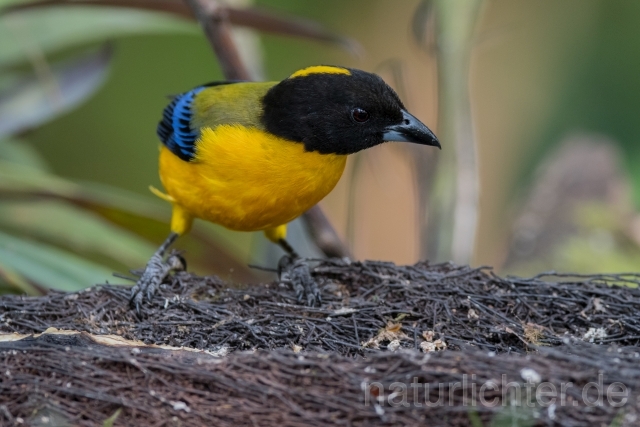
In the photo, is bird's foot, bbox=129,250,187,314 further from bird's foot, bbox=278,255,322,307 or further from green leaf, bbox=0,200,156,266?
green leaf, bbox=0,200,156,266

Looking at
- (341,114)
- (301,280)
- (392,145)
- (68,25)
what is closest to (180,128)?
(341,114)

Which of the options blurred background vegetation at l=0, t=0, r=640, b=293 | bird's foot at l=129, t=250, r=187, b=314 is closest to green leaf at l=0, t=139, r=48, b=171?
blurred background vegetation at l=0, t=0, r=640, b=293

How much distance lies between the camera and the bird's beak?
380cm

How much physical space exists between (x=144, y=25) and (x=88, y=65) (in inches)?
18.8

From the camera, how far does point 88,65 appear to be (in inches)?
216

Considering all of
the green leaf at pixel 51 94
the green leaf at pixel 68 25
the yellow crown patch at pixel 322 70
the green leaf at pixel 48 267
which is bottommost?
the green leaf at pixel 48 267

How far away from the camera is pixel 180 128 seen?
4328mm

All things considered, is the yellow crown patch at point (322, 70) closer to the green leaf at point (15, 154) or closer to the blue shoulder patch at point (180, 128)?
the blue shoulder patch at point (180, 128)

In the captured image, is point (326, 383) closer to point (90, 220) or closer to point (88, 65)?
point (90, 220)

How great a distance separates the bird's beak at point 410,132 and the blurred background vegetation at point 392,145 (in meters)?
0.79

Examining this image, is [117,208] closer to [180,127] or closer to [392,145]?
[180,127]

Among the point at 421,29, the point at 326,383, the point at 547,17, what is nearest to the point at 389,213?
the point at 547,17

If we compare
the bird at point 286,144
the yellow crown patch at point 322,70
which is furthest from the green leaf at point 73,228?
the yellow crown patch at point 322,70

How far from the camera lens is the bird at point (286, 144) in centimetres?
377
